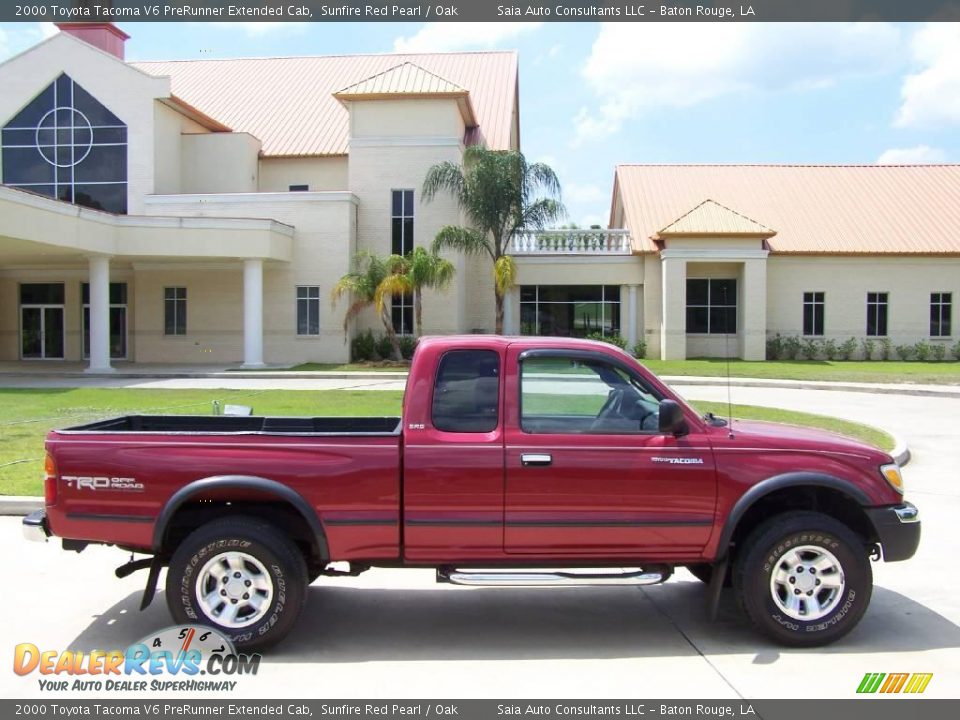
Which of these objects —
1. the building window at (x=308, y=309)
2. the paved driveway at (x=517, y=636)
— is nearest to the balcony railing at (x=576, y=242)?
the building window at (x=308, y=309)

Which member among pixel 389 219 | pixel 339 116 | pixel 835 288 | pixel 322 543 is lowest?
pixel 322 543

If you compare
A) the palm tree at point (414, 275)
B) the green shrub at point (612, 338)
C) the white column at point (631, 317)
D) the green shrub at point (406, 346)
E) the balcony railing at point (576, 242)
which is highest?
the balcony railing at point (576, 242)

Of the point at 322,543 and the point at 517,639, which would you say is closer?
the point at 322,543

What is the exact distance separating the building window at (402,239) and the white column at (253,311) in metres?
5.14

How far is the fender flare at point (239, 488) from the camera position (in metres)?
5.34

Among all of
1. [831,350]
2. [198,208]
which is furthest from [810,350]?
[198,208]

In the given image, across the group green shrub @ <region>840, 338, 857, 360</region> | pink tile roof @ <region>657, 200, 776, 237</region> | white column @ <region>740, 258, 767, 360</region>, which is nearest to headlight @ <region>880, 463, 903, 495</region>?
pink tile roof @ <region>657, 200, 776, 237</region>

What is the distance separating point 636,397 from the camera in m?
5.72

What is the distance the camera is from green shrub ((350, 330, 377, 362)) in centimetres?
3341

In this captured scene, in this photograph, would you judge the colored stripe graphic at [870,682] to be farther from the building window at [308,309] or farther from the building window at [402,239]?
the building window at [308,309]

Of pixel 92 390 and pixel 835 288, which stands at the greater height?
pixel 835 288
